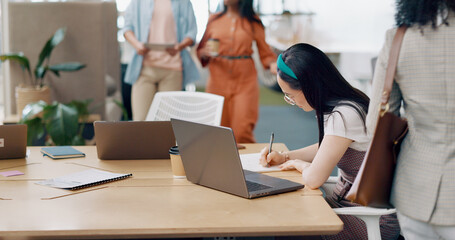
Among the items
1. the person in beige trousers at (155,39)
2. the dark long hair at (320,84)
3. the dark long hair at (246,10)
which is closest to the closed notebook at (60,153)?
the dark long hair at (320,84)

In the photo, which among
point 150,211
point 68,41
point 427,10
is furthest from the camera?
point 68,41

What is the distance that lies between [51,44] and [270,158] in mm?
2938

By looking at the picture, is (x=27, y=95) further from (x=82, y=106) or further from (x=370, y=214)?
(x=370, y=214)

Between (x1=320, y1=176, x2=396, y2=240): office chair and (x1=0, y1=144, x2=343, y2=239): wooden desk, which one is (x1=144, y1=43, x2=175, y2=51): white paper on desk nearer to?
(x1=0, y1=144, x2=343, y2=239): wooden desk

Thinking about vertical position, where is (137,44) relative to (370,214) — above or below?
above

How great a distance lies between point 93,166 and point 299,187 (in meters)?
0.87

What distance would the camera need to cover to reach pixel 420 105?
4.47 feet

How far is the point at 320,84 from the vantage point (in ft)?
6.41

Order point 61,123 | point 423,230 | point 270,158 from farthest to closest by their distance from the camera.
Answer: point 61,123 → point 270,158 → point 423,230

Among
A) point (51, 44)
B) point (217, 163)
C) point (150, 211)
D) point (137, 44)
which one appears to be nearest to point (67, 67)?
point (51, 44)

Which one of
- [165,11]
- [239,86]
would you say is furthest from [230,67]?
[165,11]

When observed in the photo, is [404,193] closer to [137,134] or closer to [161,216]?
[161,216]

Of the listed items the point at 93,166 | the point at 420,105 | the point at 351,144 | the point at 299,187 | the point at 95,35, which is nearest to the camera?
the point at 420,105

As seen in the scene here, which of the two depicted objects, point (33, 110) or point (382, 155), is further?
point (33, 110)
